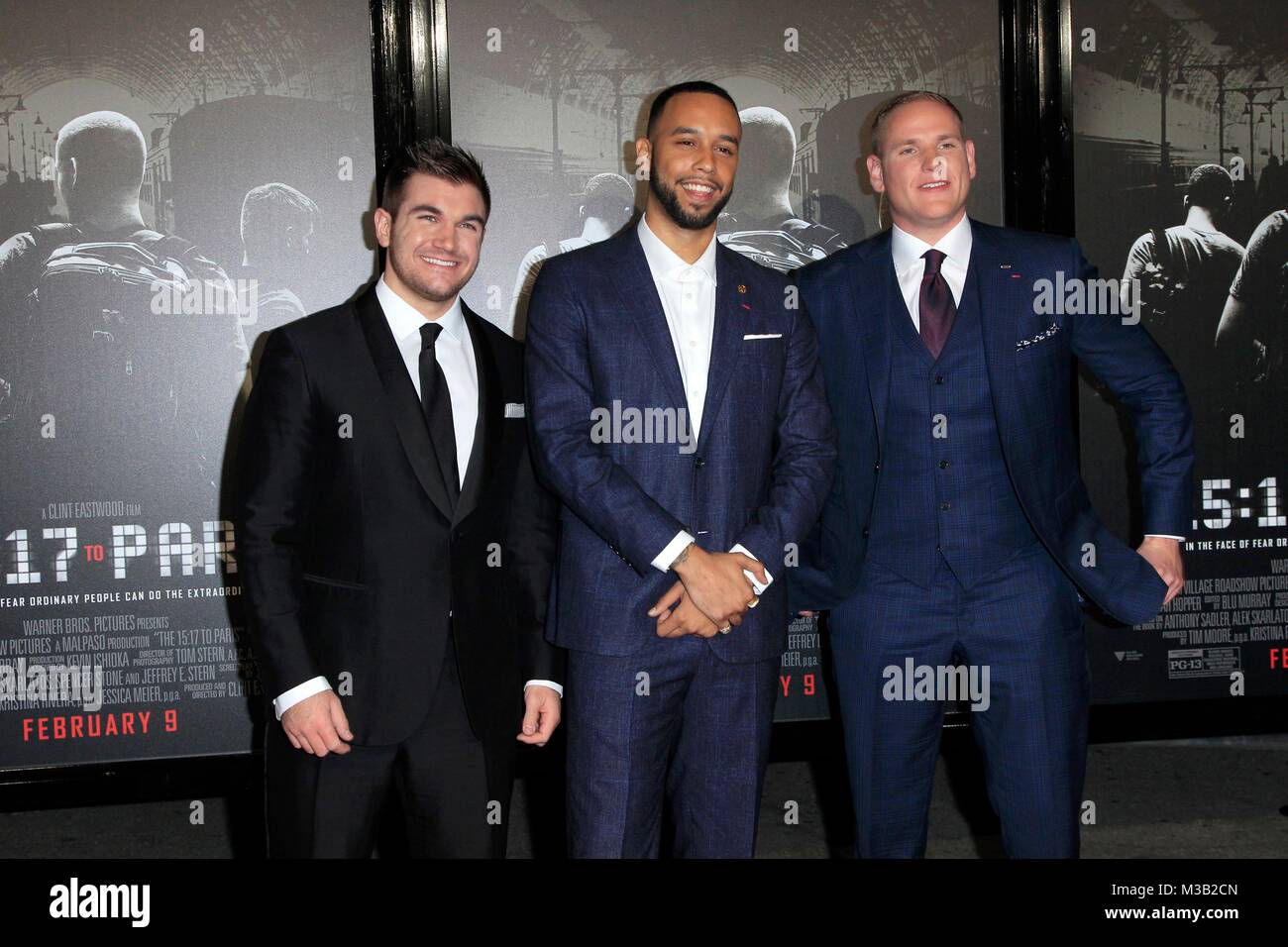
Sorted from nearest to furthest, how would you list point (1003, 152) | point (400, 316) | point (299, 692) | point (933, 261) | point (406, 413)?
point (299, 692), point (406, 413), point (400, 316), point (933, 261), point (1003, 152)

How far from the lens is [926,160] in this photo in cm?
292

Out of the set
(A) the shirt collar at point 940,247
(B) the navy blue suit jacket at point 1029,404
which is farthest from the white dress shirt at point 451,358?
(A) the shirt collar at point 940,247

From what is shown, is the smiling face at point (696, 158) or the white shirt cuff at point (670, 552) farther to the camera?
the smiling face at point (696, 158)

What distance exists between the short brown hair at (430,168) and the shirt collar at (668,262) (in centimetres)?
39

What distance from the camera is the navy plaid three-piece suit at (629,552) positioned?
104 inches

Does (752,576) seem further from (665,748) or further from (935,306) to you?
(935,306)

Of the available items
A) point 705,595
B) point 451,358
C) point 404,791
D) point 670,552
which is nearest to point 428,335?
point 451,358

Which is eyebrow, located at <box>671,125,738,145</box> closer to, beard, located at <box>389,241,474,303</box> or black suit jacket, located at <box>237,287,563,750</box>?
beard, located at <box>389,241,474,303</box>

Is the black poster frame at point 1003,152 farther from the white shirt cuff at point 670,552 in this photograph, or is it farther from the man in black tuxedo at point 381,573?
the white shirt cuff at point 670,552

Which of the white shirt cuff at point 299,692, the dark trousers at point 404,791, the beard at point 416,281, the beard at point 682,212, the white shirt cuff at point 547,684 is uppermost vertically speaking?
the beard at point 682,212

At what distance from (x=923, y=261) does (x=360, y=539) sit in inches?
62.0

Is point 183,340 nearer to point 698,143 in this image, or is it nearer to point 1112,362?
point 698,143

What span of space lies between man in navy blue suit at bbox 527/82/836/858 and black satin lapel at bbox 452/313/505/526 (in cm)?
10
